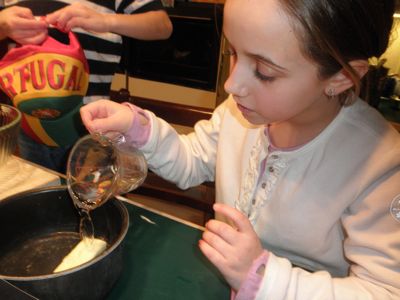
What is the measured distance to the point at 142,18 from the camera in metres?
0.89

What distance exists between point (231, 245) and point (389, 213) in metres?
0.23

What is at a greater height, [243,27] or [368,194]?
[243,27]

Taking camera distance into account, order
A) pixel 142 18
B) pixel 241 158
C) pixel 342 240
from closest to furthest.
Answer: pixel 342 240
pixel 241 158
pixel 142 18

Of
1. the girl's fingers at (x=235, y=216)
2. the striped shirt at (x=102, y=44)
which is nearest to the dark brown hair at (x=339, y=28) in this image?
the girl's fingers at (x=235, y=216)

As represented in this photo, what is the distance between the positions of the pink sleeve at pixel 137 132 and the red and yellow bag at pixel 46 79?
0.56ft

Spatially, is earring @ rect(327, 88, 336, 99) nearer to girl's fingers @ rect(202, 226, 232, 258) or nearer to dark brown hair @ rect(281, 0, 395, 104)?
dark brown hair @ rect(281, 0, 395, 104)

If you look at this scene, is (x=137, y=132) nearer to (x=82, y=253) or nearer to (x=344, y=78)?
(x=82, y=253)

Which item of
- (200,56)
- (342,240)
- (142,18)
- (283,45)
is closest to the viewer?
(283,45)

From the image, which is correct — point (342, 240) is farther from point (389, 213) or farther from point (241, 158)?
point (241, 158)

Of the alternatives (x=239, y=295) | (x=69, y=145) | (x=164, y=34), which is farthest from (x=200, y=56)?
(x=239, y=295)

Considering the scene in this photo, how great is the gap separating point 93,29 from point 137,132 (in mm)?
269

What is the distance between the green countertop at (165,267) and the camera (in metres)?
0.53

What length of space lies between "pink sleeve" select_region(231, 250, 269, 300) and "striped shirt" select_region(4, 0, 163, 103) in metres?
0.64

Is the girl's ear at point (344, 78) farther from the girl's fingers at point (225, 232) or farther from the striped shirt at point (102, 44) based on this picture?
the striped shirt at point (102, 44)
